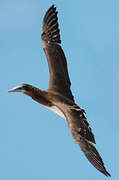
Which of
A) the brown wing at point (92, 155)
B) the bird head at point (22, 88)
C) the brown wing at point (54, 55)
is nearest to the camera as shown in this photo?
the brown wing at point (92, 155)

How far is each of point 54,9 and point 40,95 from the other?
3865mm

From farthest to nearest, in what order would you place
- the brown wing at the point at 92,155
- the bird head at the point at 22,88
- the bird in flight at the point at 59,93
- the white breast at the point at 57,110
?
1. the bird head at the point at 22,88
2. the white breast at the point at 57,110
3. the bird in flight at the point at 59,93
4. the brown wing at the point at 92,155

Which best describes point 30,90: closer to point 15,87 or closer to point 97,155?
point 15,87

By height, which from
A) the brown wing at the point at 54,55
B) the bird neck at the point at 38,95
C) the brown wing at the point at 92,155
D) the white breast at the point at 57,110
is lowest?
the brown wing at the point at 92,155

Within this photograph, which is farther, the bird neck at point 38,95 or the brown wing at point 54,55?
the brown wing at point 54,55

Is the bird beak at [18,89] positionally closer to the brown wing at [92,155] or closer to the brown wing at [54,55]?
the brown wing at [54,55]

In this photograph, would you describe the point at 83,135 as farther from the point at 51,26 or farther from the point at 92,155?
the point at 51,26

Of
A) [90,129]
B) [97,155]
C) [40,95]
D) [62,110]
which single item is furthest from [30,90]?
[97,155]

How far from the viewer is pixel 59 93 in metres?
18.9

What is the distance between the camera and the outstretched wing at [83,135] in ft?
48.8

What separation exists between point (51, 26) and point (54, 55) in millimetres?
1335

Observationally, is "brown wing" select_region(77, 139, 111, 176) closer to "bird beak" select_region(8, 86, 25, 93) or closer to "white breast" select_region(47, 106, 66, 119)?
"white breast" select_region(47, 106, 66, 119)

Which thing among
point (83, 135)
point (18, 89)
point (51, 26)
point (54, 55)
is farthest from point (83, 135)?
point (51, 26)

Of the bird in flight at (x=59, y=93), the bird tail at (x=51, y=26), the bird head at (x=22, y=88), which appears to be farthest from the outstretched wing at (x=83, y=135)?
the bird tail at (x=51, y=26)
